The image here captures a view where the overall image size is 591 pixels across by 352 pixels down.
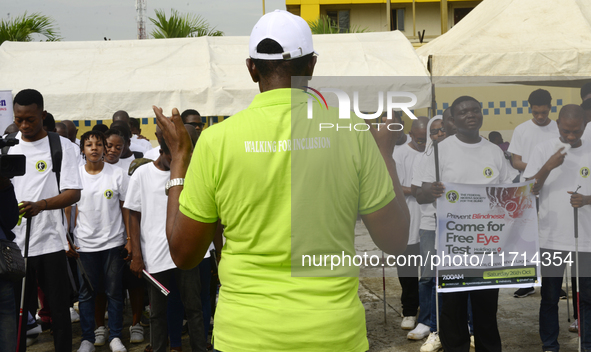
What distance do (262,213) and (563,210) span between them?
3818 mm

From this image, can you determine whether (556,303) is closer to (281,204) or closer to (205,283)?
(205,283)

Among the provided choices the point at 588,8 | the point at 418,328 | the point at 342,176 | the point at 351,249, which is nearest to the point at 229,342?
the point at 351,249

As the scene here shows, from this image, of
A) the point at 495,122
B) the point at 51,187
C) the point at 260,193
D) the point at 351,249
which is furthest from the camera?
the point at 495,122

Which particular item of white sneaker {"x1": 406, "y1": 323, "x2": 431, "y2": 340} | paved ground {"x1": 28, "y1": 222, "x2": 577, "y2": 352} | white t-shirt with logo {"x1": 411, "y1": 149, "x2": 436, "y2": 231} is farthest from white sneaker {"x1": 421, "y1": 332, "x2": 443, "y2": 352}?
white t-shirt with logo {"x1": 411, "y1": 149, "x2": 436, "y2": 231}

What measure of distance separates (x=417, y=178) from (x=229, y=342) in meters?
3.61

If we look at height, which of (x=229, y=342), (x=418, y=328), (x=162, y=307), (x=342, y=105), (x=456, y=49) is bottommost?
(x=418, y=328)

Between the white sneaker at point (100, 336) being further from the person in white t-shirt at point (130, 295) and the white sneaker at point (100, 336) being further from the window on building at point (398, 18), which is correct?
the window on building at point (398, 18)

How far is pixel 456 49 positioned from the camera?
7.25 m

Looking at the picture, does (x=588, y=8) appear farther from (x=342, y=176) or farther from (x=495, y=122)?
(x=342, y=176)

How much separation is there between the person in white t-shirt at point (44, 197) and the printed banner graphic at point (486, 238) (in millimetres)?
2862

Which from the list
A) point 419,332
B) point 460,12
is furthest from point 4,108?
point 460,12

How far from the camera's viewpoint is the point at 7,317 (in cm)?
338

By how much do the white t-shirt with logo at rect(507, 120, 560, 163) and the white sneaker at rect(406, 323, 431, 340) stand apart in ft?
6.51

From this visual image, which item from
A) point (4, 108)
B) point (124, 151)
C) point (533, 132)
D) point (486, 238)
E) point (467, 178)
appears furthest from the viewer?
point (4, 108)
